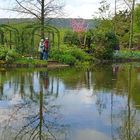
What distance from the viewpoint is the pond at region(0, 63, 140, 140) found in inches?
360

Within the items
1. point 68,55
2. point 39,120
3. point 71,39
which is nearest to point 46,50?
point 68,55

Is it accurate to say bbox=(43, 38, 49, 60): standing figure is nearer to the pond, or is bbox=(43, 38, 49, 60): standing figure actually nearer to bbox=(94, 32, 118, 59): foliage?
bbox=(94, 32, 118, 59): foliage

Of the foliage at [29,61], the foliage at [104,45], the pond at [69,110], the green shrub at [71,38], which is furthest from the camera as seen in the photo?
the green shrub at [71,38]

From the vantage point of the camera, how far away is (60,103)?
520 inches

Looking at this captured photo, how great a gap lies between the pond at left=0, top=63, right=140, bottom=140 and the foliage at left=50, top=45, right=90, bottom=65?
11.8 metres

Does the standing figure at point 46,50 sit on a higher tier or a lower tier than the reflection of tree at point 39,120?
higher

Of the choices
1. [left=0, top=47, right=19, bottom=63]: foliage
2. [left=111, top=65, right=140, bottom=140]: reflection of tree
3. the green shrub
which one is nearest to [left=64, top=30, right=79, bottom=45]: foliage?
the green shrub

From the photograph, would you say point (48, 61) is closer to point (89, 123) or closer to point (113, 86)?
point (113, 86)

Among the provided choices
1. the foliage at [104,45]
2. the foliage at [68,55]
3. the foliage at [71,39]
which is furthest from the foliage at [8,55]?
the foliage at [71,39]

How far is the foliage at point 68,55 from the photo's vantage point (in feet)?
101

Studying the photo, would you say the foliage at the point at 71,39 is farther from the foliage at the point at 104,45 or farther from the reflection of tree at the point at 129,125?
the reflection of tree at the point at 129,125

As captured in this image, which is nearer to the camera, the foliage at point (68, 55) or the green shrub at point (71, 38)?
the foliage at point (68, 55)

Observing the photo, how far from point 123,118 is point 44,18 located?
85.8 feet

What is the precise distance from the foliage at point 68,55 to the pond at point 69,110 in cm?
1176
